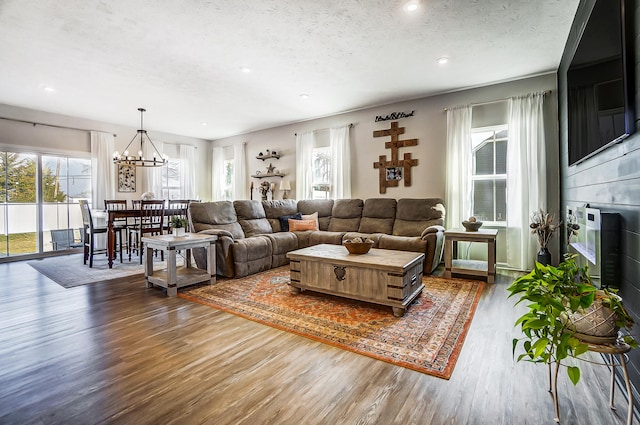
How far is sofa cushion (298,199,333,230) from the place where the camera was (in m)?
5.45

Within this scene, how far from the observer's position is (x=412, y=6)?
2.58 meters

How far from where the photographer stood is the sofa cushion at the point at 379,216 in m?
4.88

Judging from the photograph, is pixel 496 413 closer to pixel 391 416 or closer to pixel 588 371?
pixel 391 416

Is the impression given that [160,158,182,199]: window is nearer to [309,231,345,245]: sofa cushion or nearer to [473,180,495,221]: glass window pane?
[309,231,345,245]: sofa cushion

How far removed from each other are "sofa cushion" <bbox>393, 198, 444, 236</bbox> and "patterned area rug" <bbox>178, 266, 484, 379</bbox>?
103 centimetres

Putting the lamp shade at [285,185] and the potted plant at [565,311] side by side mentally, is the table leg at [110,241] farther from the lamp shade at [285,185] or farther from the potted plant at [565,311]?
the potted plant at [565,311]

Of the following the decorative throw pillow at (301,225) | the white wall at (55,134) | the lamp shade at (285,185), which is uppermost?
the white wall at (55,134)

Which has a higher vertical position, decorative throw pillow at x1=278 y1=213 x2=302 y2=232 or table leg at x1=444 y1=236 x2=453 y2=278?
decorative throw pillow at x1=278 y1=213 x2=302 y2=232

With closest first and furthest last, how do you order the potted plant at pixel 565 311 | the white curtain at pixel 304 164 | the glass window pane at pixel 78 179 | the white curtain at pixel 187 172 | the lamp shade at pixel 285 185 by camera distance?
the potted plant at pixel 565 311, the glass window pane at pixel 78 179, the white curtain at pixel 304 164, the lamp shade at pixel 285 185, the white curtain at pixel 187 172

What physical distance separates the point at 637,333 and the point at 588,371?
1.43ft

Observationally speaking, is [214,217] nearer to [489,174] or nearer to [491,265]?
[491,265]

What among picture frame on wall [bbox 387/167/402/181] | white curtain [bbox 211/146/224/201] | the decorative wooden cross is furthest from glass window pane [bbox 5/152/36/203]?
picture frame on wall [bbox 387/167/402/181]

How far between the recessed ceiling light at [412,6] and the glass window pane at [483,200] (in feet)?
9.15

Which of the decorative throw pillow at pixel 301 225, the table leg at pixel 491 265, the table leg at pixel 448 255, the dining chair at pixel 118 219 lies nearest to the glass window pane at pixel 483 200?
the table leg at pixel 491 265
